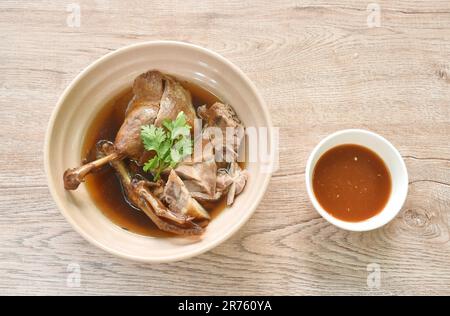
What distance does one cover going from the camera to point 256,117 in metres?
1.74

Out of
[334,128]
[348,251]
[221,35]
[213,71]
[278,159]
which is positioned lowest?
[348,251]

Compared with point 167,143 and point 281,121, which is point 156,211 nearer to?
point 167,143

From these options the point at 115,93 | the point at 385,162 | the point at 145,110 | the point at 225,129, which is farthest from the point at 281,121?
the point at 115,93

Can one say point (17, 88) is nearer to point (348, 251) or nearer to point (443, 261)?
point (348, 251)

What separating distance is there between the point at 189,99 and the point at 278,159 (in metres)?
0.41

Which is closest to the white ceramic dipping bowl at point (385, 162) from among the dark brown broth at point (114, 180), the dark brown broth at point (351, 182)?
the dark brown broth at point (351, 182)

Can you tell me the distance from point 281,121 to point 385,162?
0.42m

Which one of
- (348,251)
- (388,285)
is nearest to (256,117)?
(348,251)

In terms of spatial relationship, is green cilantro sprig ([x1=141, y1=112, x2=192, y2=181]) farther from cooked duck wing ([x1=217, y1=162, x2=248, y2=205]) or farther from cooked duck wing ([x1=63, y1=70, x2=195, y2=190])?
cooked duck wing ([x1=217, y1=162, x2=248, y2=205])

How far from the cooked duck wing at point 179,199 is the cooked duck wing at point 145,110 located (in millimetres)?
147

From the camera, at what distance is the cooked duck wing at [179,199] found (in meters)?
1.74

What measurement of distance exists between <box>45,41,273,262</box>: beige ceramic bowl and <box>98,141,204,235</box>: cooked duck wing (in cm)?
4

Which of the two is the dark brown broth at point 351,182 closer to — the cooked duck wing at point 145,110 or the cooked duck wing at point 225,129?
the cooked duck wing at point 225,129

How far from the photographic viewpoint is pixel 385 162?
1.86m
